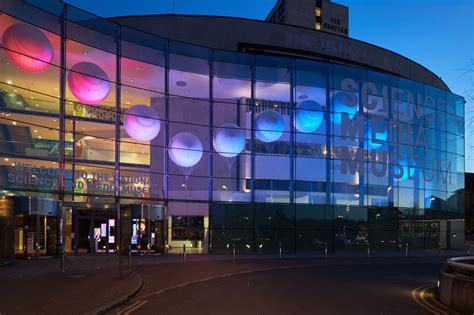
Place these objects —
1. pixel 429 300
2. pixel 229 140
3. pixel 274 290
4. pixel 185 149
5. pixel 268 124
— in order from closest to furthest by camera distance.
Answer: pixel 429 300 < pixel 274 290 < pixel 185 149 < pixel 229 140 < pixel 268 124

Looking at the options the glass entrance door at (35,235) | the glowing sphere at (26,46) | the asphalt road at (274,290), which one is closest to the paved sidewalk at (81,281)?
the asphalt road at (274,290)

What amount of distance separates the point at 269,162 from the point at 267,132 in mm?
4751

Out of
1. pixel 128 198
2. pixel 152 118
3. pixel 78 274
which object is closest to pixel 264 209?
pixel 128 198

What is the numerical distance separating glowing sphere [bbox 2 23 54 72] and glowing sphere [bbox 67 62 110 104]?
1571mm

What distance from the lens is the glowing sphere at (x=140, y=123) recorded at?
2661 cm

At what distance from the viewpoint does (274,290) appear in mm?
15320

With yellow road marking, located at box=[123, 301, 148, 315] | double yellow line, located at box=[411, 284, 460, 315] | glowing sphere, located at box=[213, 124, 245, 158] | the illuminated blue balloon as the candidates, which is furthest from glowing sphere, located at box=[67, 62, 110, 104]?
the illuminated blue balloon

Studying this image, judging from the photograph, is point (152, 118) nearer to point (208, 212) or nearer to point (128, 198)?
point (128, 198)

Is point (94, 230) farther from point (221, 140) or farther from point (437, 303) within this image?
point (437, 303)

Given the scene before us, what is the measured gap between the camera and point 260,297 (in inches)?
541

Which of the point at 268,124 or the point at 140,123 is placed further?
the point at 268,124

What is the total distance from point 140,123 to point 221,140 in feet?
17.4

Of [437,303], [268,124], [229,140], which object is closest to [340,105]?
[268,124]

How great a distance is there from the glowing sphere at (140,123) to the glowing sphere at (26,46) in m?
4.97
